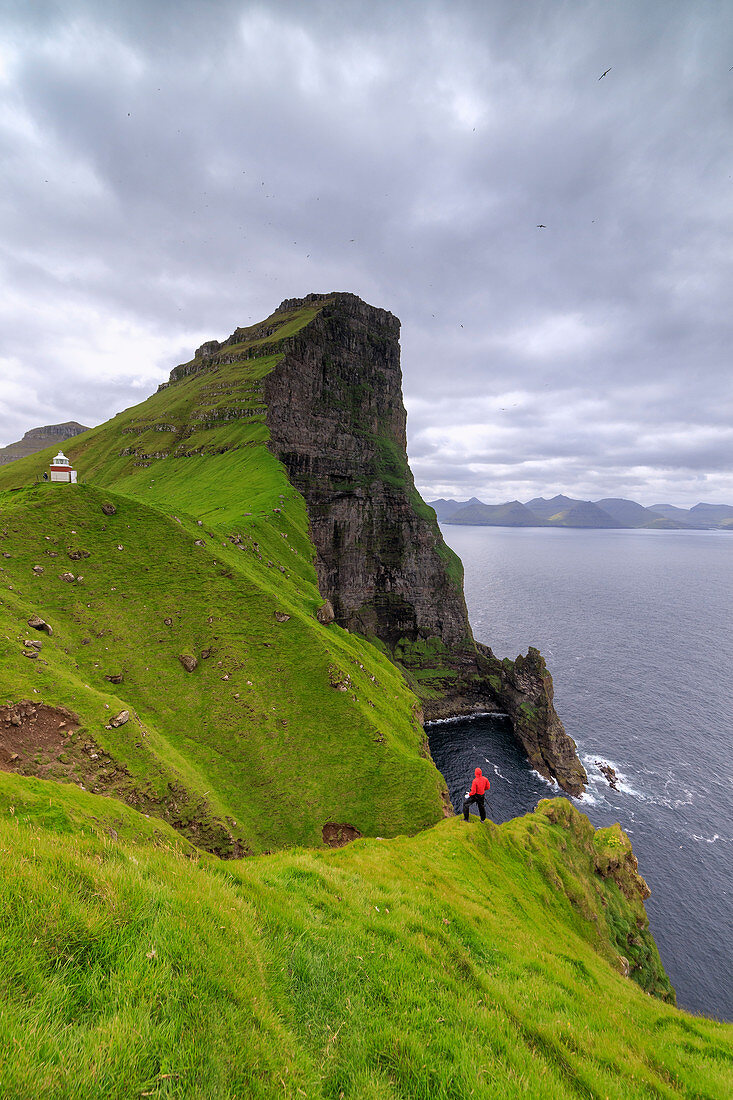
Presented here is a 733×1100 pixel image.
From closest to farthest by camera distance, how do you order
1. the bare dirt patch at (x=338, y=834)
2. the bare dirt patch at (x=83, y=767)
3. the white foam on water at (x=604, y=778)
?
the bare dirt patch at (x=83, y=767), the bare dirt patch at (x=338, y=834), the white foam on water at (x=604, y=778)

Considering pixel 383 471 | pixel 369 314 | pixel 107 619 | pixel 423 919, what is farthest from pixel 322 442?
pixel 423 919

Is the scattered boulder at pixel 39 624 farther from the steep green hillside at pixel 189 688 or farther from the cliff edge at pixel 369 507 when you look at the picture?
the cliff edge at pixel 369 507

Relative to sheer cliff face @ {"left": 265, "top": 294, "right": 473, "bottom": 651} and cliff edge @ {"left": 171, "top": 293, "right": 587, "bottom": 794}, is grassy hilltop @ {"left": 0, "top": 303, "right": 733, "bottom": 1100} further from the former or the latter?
sheer cliff face @ {"left": 265, "top": 294, "right": 473, "bottom": 651}

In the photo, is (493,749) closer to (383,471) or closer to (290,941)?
(383,471)

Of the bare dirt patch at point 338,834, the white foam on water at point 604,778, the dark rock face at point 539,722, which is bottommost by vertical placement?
the white foam on water at point 604,778

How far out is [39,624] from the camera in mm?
25984

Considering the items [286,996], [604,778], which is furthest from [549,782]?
[286,996]

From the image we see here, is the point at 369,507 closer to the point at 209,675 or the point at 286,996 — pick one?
the point at 209,675

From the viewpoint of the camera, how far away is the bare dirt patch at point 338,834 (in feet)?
84.0

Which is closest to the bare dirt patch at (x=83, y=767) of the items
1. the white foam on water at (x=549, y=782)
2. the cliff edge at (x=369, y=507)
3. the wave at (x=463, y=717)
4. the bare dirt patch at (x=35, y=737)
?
the bare dirt patch at (x=35, y=737)

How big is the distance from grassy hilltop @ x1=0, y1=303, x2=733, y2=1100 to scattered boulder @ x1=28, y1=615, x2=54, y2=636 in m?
0.55

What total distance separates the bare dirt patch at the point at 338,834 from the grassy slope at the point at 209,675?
59 centimetres

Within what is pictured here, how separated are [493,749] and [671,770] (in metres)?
29.6

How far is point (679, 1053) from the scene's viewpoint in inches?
385
